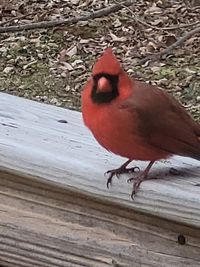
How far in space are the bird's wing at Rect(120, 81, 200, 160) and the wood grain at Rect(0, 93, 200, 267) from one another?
0.38 ft

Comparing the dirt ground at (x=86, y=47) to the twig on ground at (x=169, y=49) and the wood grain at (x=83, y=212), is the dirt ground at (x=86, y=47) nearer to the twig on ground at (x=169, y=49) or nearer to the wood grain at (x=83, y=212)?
the twig on ground at (x=169, y=49)

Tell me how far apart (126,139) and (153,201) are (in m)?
0.32

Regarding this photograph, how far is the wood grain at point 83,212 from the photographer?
1074 mm

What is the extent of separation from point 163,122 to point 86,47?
128 inches

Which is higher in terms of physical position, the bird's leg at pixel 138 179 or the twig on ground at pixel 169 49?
the bird's leg at pixel 138 179

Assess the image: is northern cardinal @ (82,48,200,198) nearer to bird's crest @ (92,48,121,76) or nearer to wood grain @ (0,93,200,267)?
bird's crest @ (92,48,121,76)

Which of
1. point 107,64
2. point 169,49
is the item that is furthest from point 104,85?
point 169,49

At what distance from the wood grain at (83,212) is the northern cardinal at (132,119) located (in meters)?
0.10

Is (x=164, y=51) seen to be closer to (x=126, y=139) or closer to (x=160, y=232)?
(x=126, y=139)

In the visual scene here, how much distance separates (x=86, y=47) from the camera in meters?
4.64

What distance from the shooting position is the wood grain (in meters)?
1.07

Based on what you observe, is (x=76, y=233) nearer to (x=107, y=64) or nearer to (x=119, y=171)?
(x=119, y=171)

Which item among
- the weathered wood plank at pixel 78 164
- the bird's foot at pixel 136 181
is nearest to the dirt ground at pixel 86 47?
the weathered wood plank at pixel 78 164

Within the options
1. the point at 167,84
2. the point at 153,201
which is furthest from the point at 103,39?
the point at 153,201
